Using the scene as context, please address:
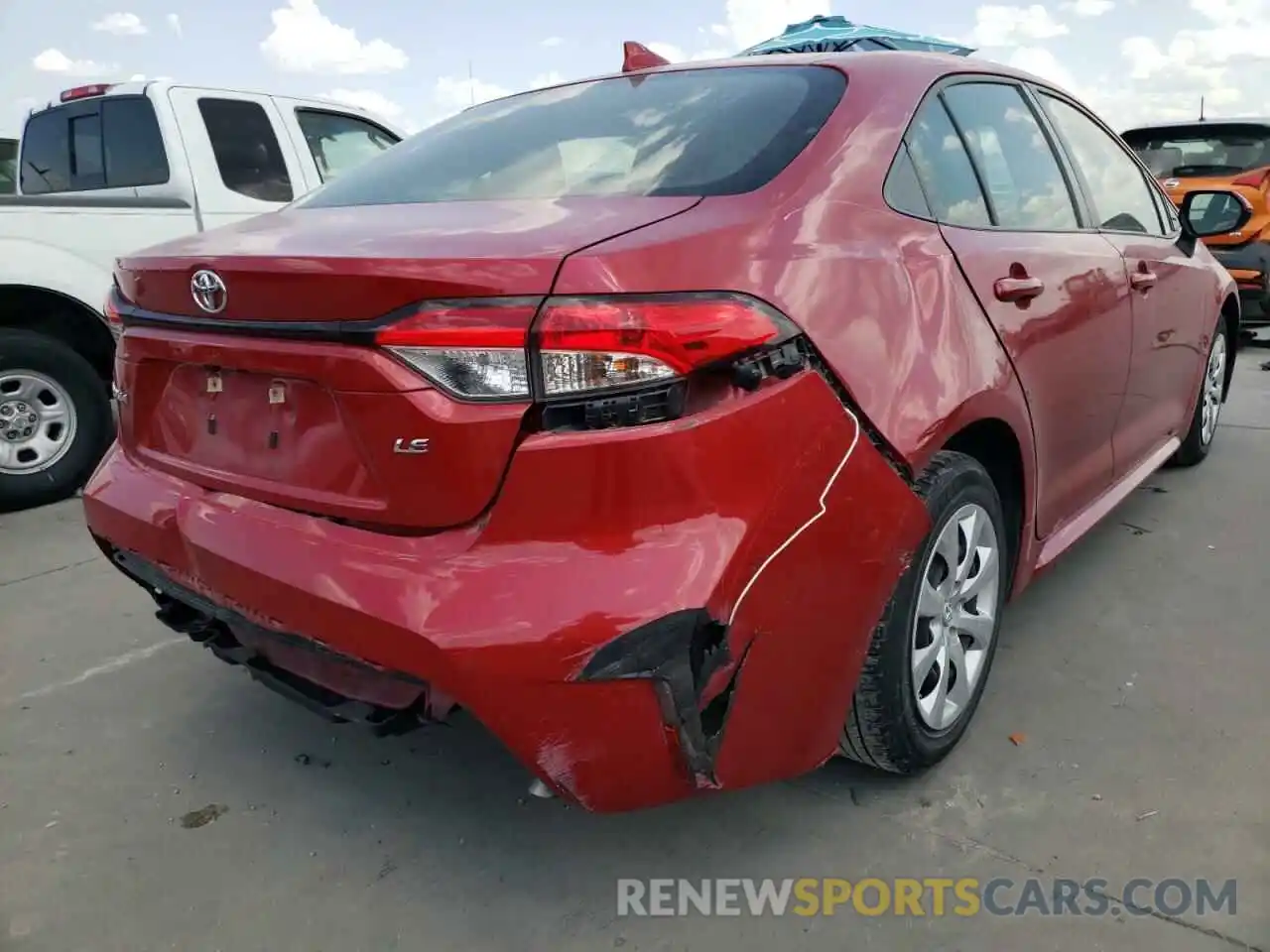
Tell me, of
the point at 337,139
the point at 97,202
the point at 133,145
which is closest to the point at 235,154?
the point at 133,145

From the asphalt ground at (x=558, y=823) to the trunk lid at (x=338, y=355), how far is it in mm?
803

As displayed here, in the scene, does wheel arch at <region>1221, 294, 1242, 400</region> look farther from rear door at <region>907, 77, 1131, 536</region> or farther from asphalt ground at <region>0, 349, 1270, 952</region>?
asphalt ground at <region>0, 349, 1270, 952</region>

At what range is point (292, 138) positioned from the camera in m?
5.47

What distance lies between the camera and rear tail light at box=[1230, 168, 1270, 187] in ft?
25.5

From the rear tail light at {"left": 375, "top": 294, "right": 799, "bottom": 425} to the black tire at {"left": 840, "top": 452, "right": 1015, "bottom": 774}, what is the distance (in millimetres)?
700

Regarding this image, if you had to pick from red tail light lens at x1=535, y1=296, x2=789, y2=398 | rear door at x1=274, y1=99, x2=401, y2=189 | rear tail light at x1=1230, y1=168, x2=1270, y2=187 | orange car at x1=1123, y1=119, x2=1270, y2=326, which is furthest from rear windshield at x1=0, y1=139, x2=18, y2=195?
rear tail light at x1=1230, y1=168, x2=1270, y2=187

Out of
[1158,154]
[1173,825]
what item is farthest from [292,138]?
[1158,154]

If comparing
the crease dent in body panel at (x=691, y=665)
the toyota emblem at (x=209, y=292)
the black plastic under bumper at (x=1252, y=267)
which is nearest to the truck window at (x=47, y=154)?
the toyota emblem at (x=209, y=292)

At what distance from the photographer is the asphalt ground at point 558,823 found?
1.94m

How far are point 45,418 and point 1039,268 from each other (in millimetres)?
4256

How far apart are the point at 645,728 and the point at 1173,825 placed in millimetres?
1287

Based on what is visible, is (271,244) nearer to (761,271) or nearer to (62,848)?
(761,271)

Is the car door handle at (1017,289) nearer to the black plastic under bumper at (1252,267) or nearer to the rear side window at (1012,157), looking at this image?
the rear side window at (1012,157)

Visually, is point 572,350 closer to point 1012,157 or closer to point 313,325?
point 313,325
